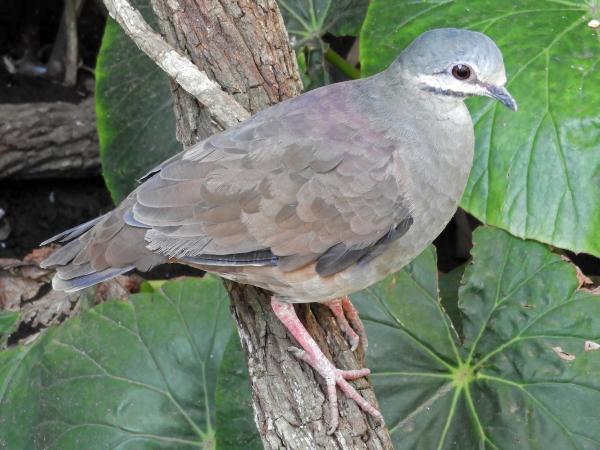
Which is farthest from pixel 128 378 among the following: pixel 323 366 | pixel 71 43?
pixel 71 43

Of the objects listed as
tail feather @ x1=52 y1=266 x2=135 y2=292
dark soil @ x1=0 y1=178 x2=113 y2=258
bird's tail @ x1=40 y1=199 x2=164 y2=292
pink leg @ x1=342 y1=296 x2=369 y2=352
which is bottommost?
dark soil @ x1=0 y1=178 x2=113 y2=258

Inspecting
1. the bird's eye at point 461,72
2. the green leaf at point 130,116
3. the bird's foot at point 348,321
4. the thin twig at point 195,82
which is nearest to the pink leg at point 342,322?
the bird's foot at point 348,321

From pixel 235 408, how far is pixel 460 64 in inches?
44.0

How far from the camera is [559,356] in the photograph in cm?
228

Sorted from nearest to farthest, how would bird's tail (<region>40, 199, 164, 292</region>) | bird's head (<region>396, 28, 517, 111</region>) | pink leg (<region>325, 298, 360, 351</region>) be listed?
bird's head (<region>396, 28, 517, 111</region>) < bird's tail (<region>40, 199, 164, 292</region>) < pink leg (<region>325, 298, 360, 351</region>)

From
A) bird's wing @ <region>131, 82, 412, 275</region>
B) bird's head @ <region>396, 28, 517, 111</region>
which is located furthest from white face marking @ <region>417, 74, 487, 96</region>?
bird's wing @ <region>131, 82, 412, 275</region>

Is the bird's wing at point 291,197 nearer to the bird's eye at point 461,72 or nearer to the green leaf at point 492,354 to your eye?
the bird's eye at point 461,72

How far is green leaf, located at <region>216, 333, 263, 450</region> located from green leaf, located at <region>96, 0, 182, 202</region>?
3.10 ft

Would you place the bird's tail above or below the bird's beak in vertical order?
below

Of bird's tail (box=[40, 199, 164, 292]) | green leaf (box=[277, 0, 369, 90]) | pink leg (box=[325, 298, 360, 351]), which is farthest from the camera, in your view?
green leaf (box=[277, 0, 369, 90])

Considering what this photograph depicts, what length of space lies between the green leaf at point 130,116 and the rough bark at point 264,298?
2.64 feet

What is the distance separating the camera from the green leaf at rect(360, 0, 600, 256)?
92.1 inches

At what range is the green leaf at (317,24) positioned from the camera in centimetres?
292

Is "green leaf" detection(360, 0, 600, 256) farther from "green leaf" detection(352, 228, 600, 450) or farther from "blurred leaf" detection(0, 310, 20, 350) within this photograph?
"blurred leaf" detection(0, 310, 20, 350)
